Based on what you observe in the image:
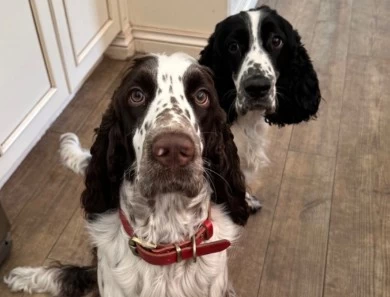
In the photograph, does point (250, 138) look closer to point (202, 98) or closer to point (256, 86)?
point (256, 86)

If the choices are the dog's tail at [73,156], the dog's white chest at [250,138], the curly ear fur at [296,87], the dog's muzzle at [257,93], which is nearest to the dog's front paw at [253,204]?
the dog's white chest at [250,138]

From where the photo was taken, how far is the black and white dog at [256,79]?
6.31ft

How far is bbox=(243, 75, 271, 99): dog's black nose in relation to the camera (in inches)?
73.7

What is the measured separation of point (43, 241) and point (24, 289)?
0.82 ft

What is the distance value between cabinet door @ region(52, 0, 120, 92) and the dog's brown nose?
1466 millimetres

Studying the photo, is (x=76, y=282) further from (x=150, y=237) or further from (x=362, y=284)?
(x=362, y=284)

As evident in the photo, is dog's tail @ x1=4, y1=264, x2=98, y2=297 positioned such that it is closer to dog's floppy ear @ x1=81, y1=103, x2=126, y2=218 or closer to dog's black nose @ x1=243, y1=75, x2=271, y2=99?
dog's floppy ear @ x1=81, y1=103, x2=126, y2=218

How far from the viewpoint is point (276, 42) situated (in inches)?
77.7

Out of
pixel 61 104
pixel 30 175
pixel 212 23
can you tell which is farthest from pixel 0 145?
pixel 212 23

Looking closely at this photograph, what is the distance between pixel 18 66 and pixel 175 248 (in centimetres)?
124

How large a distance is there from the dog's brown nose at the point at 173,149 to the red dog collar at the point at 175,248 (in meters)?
0.30

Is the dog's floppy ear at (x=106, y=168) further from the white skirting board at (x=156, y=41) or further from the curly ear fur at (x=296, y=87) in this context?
the white skirting board at (x=156, y=41)

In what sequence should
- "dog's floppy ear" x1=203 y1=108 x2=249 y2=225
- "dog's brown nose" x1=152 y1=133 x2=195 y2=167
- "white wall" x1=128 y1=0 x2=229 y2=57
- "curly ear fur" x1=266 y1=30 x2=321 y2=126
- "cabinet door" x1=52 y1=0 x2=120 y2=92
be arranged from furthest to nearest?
"white wall" x1=128 y1=0 x2=229 y2=57
"cabinet door" x1=52 y1=0 x2=120 y2=92
"curly ear fur" x1=266 y1=30 x2=321 y2=126
"dog's floppy ear" x1=203 y1=108 x2=249 y2=225
"dog's brown nose" x1=152 y1=133 x2=195 y2=167

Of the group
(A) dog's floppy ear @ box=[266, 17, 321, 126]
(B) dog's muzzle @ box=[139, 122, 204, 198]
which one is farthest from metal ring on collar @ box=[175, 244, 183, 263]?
(A) dog's floppy ear @ box=[266, 17, 321, 126]
